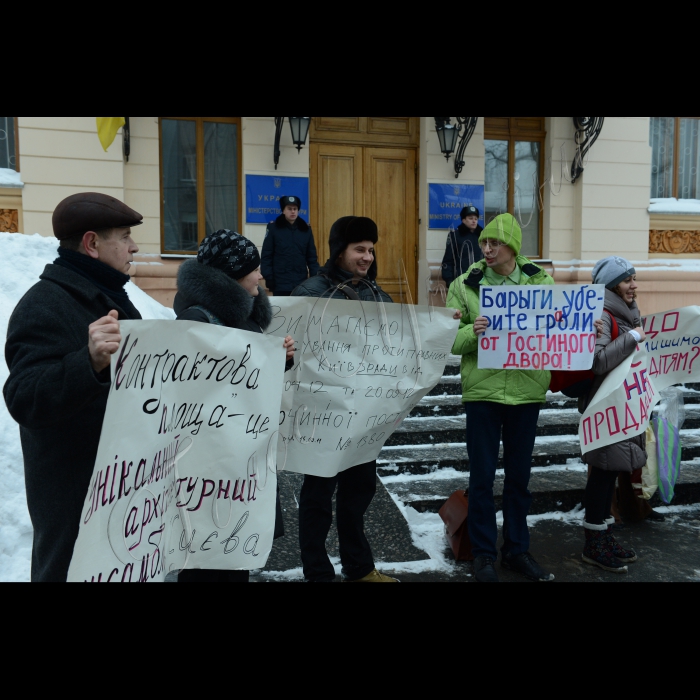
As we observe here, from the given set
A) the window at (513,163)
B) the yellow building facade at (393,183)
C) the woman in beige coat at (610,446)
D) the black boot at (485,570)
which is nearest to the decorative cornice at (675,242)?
the yellow building facade at (393,183)

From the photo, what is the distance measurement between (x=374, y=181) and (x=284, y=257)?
2.33 m

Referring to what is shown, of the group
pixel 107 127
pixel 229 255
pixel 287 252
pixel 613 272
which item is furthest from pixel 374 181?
pixel 229 255

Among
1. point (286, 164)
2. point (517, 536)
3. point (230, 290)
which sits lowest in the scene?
point (517, 536)

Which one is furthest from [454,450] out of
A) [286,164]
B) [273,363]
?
[286,164]

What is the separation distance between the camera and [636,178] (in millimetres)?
9852

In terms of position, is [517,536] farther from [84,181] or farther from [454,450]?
[84,181]

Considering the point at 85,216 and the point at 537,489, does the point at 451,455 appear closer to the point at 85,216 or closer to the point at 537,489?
the point at 537,489

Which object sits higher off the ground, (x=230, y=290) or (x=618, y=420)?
(x=230, y=290)

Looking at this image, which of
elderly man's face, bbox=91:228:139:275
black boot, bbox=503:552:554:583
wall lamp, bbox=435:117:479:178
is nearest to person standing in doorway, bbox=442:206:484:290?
wall lamp, bbox=435:117:479:178

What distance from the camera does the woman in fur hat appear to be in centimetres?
254

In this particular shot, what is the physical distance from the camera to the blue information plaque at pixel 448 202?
364 inches

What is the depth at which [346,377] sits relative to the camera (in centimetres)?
323

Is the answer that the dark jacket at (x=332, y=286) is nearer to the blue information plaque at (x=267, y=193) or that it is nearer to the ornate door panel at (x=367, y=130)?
the blue information plaque at (x=267, y=193)

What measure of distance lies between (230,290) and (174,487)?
744 mm
